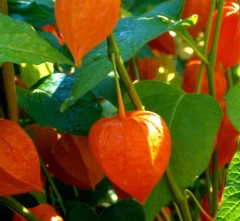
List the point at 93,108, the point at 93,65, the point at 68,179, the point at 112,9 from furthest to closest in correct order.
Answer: the point at 68,179 → the point at 93,108 → the point at 93,65 → the point at 112,9

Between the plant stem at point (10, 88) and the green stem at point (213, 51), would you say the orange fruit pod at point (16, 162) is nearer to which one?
the plant stem at point (10, 88)

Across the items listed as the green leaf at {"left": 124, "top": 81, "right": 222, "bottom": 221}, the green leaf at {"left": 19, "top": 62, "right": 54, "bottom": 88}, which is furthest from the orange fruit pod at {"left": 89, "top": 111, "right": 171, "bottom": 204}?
the green leaf at {"left": 19, "top": 62, "right": 54, "bottom": 88}

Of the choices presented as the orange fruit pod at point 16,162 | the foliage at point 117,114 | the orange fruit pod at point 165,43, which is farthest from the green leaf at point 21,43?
the orange fruit pod at point 165,43

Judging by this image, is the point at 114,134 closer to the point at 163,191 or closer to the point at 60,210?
the point at 163,191

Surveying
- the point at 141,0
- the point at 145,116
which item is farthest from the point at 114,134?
the point at 141,0

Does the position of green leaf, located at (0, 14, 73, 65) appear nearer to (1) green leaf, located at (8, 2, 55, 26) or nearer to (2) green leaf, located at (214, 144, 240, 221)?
(2) green leaf, located at (214, 144, 240, 221)

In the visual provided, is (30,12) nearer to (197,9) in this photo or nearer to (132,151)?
(197,9)

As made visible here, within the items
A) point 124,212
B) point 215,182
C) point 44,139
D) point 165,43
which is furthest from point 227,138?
point 165,43
